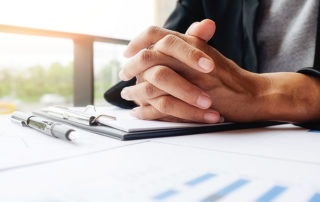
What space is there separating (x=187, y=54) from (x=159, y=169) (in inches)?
9.2

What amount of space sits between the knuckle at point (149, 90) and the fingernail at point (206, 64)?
107 mm

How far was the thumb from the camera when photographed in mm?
471

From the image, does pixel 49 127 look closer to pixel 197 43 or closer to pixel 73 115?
pixel 73 115

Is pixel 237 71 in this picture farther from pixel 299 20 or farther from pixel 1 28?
pixel 1 28

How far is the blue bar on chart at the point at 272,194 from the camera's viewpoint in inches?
6.4

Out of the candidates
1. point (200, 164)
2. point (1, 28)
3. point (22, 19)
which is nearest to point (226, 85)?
point (200, 164)

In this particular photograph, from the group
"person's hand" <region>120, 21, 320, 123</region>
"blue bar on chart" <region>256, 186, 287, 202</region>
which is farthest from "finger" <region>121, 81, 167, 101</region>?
"blue bar on chart" <region>256, 186, 287, 202</region>

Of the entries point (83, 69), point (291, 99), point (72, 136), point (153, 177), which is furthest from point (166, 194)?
point (83, 69)

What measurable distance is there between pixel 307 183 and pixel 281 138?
0.20 metres

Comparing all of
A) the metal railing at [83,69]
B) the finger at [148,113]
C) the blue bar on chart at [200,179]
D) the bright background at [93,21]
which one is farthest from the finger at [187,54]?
the metal railing at [83,69]

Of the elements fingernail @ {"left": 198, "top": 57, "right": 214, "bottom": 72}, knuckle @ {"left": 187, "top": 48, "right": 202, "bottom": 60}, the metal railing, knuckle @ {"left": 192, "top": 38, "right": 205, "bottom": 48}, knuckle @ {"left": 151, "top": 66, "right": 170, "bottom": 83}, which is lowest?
the metal railing

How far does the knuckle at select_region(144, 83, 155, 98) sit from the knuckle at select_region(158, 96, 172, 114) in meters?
0.02

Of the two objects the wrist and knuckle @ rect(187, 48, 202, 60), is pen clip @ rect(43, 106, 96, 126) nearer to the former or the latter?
knuckle @ rect(187, 48, 202, 60)

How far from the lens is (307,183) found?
19 centimetres
